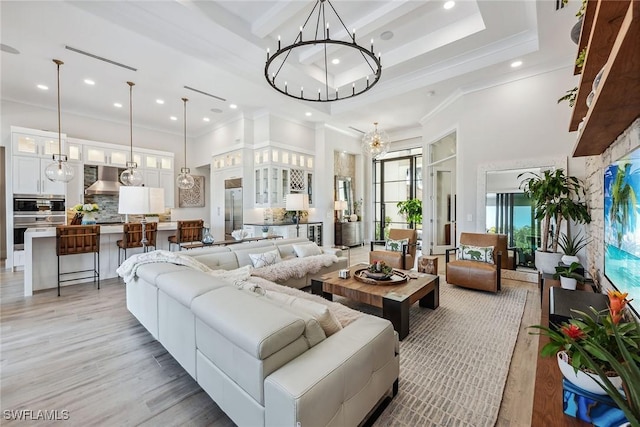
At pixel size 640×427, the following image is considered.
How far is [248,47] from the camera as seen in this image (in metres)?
4.45

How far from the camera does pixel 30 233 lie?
4.08 m

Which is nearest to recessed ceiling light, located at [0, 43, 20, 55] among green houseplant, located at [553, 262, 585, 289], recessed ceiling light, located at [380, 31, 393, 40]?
recessed ceiling light, located at [380, 31, 393, 40]

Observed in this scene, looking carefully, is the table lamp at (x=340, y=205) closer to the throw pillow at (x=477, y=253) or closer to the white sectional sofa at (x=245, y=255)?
the white sectional sofa at (x=245, y=255)

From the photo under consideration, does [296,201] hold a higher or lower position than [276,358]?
higher

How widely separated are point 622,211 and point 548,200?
2.67 metres

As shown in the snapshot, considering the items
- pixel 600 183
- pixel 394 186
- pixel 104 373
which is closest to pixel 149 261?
pixel 104 373

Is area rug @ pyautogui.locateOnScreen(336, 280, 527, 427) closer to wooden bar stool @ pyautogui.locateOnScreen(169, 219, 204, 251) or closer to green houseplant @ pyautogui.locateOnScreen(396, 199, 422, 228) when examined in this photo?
wooden bar stool @ pyautogui.locateOnScreen(169, 219, 204, 251)

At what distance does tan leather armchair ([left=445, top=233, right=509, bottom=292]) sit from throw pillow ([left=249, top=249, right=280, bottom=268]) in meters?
2.85

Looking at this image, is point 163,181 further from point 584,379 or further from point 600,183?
point 600,183

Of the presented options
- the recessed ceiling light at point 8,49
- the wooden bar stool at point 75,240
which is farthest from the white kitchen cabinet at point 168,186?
the recessed ceiling light at point 8,49

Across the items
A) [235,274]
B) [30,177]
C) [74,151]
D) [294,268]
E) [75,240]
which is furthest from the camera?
[74,151]

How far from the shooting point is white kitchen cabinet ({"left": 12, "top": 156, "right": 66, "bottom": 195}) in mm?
5691

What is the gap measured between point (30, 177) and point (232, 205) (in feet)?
13.9

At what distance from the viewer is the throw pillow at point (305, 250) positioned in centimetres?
455
